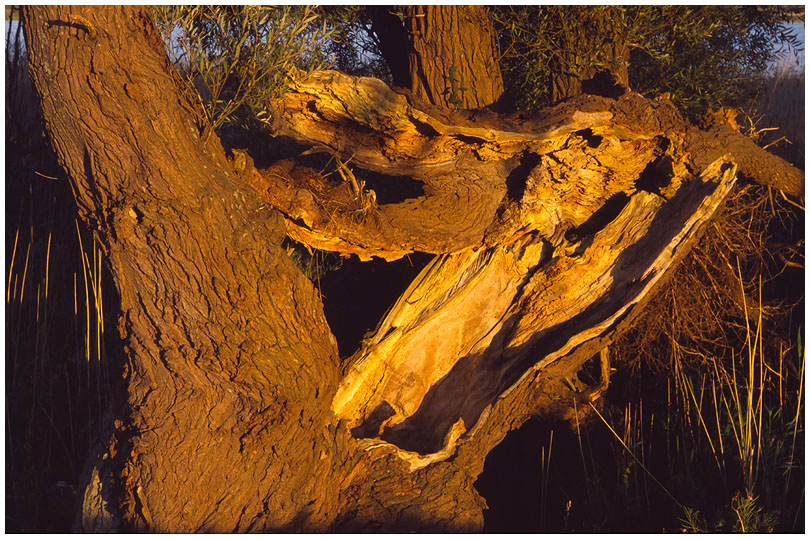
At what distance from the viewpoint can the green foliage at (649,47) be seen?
13.4ft

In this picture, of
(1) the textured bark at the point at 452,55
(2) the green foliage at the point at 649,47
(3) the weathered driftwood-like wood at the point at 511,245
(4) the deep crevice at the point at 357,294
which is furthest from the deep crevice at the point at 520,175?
(4) the deep crevice at the point at 357,294

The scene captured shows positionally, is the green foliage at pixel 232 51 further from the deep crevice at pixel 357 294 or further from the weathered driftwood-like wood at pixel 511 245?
the deep crevice at pixel 357 294

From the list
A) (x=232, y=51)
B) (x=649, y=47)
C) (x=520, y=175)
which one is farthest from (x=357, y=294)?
(x=649, y=47)

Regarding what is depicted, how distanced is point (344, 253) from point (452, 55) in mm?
1434

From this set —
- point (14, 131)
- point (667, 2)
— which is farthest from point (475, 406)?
point (14, 131)

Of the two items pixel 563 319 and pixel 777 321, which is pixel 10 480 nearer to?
pixel 563 319

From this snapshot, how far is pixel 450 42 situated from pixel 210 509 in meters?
2.83

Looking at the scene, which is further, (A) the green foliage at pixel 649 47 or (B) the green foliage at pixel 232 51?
(A) the green foliage at pixel 649 47

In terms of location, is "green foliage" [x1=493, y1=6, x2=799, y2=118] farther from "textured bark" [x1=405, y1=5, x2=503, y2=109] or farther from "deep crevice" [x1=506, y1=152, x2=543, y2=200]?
"deep crevice" [x1=506, y1=152, x2=543, y2=200]

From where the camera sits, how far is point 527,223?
351 centimetres

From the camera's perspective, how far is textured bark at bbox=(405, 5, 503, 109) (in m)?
3.89

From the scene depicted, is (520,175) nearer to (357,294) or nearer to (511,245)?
(511,245)

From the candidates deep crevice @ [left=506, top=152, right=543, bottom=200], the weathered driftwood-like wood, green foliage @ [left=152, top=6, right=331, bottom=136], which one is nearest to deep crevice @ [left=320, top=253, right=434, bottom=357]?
the weathered driftwood-like wood

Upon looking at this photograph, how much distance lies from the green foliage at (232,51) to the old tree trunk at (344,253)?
137mm
